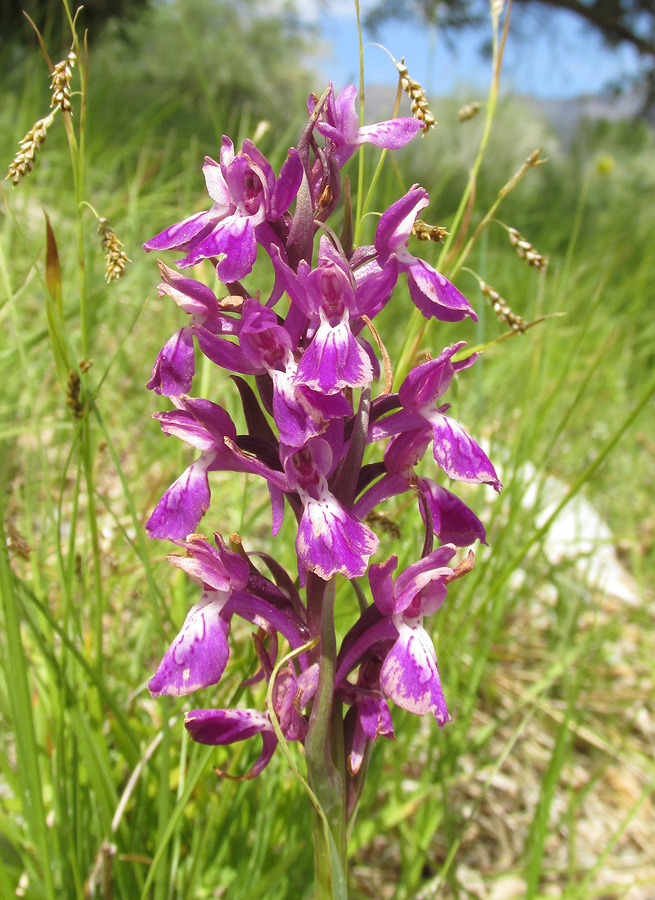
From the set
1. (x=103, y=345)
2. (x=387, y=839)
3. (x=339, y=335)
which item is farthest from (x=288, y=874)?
(x=103, y=345)

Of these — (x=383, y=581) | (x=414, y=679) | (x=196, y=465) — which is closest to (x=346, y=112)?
Answer: (x=196, y=465)

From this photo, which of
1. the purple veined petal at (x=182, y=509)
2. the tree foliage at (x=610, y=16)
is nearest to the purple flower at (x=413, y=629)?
the purple veined petal at (x=182, y=509)

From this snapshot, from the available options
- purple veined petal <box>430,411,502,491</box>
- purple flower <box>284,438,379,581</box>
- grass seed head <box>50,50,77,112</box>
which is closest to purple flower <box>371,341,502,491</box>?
purple veined petal <box>430,411,502,491</box>

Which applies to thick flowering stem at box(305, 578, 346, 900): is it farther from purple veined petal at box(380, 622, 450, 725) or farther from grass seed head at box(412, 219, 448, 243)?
grass seed head at box(412, 219, 448, 243)

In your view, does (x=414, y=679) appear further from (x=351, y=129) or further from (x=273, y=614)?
(x=351, y=129)

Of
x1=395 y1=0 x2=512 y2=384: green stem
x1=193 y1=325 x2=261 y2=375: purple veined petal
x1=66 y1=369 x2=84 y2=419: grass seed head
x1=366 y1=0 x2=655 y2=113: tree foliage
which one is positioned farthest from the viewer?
x1=366 y1=0 x2=655 y2=113: tree foliage

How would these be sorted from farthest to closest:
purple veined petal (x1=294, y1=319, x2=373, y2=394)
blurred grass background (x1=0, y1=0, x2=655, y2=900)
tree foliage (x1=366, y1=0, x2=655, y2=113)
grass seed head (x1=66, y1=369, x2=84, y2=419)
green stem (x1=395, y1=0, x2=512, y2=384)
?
tree foliage (x1=366, y1=0, x2=655, y2=113) → green stem (x1=395, y1=0, x2=512, y2=384) → blurred grass background (x1=0, y1=0, x2=655, y2=900) → grass seed head (x1=66, y1=369, x2=84, y2=419) → purple veined petal (x1=294, y1=319, x2=373, y2=394)
